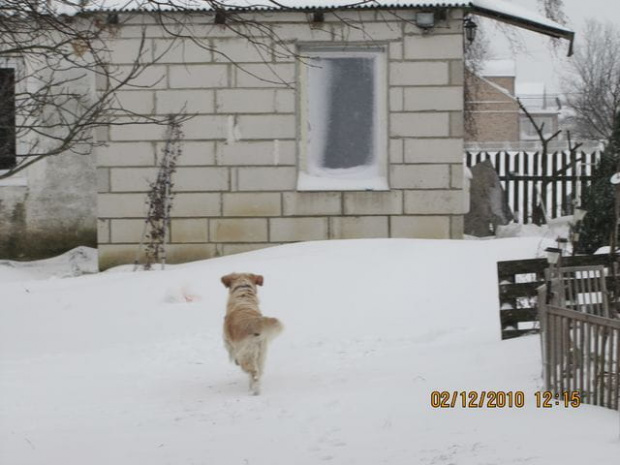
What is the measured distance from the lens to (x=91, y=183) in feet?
49.4

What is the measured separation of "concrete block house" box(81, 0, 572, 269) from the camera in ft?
44.4

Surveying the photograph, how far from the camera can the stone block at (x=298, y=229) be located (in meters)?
13.7

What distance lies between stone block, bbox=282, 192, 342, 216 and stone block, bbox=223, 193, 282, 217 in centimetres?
16

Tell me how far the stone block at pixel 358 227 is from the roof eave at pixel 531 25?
3.23m

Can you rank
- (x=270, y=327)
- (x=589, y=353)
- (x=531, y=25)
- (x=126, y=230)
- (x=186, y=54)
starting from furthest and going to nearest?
1. (x=531, y=25)
2. (x=126, y=230)
3. (x=186, y=54)
4. (x=270, y=327)
5. (x=589, y=353)

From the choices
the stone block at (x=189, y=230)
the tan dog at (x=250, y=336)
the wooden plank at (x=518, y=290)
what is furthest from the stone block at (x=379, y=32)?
the tan dog at (x=250, y=336)

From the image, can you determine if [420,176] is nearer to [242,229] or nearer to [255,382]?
[242,229]

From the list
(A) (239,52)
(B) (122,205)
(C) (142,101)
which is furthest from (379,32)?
(B) (122,205)

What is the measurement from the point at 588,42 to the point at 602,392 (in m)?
40.3

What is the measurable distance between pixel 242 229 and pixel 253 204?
385 millimetres

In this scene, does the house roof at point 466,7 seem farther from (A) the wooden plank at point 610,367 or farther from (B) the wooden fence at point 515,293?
(A) the wooden plank at point 610,367

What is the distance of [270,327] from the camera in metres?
7.63

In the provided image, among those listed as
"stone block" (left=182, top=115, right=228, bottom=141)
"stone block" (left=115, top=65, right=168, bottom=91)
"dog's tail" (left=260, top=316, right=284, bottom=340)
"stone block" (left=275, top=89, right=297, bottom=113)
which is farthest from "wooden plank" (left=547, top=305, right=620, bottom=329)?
"stone block" (left=115, top=65, right=168, bottom=91)

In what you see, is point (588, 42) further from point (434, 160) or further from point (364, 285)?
point (364, 285)
